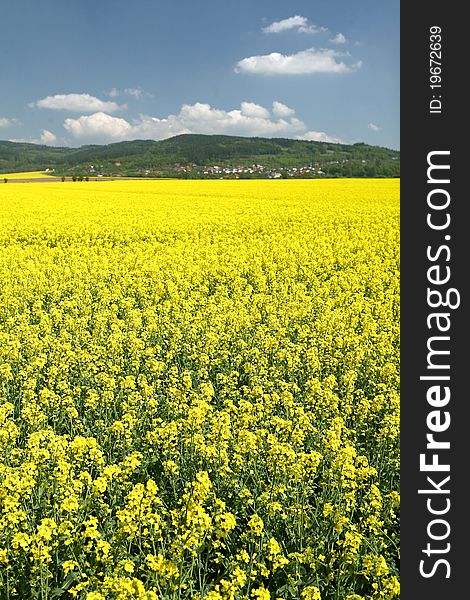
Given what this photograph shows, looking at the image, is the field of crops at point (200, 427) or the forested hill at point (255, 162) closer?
the field of crops at point (200, 427)

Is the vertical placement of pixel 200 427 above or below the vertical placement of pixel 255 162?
below

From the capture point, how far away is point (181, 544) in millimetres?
3623

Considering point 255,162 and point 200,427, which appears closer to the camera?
point 200,427

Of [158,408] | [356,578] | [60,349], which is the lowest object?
[356,578]

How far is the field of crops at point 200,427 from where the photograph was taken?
3891mm

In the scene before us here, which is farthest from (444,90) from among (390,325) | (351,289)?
(351,289)

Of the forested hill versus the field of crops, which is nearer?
the field of crops

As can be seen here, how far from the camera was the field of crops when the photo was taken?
3891mm

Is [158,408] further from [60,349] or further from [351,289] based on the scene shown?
[351,289]

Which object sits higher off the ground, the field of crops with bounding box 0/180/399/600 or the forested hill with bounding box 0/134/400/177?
the forested hill with bounding box 0/134/400/177

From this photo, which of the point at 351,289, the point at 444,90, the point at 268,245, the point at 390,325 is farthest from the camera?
the point at 268,245

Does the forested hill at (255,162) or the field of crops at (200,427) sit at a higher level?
the forested hill at (255,162)

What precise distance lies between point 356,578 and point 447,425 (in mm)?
1494

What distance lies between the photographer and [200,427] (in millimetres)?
5547
